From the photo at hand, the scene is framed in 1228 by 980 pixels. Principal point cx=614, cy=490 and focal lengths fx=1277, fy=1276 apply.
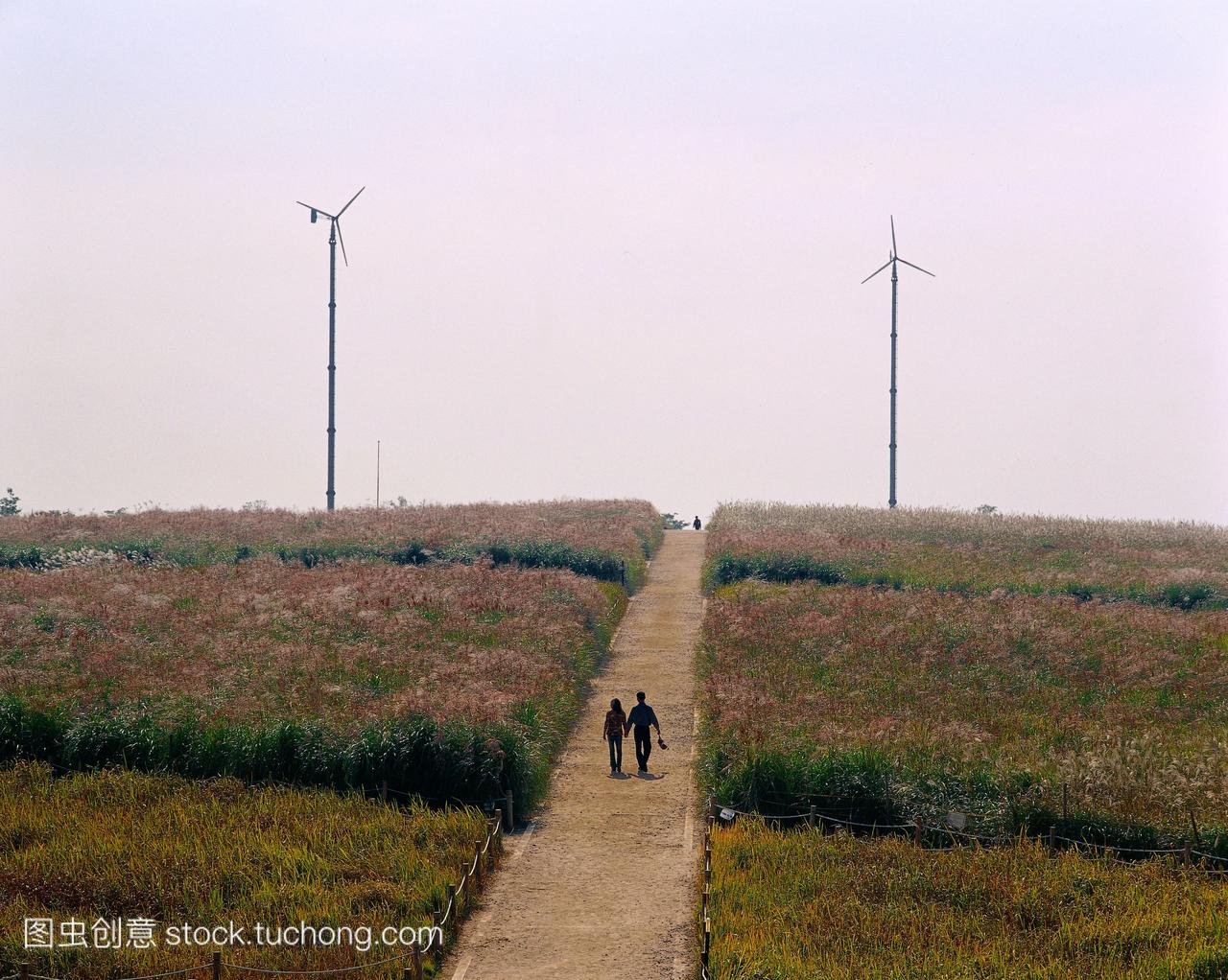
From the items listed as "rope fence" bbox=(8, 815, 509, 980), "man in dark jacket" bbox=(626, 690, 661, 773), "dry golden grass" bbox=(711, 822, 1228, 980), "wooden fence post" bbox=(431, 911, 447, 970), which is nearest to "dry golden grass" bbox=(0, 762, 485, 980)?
"rope fence" bbox=(8, 815, 509, 980)

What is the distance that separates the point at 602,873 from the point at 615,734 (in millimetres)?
5845

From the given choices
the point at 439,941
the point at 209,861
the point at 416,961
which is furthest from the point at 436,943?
the point at 209,861

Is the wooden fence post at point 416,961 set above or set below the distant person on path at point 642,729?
below

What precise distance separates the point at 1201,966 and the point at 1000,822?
6025 mm

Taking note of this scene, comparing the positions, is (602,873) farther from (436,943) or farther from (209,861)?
(209,861)

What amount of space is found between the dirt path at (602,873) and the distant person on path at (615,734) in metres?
0.39

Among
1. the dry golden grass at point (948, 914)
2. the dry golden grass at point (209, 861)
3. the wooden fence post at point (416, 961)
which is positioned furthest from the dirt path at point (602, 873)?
the dry golden grass at point (209, 861)

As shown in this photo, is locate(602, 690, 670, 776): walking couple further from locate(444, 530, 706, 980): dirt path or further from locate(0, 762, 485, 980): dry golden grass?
locate(0, 762, 485, 980): dry golden grass

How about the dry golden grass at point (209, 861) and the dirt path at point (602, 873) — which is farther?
the dirt path at point (602, 873)

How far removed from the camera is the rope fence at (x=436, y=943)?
53.4ft

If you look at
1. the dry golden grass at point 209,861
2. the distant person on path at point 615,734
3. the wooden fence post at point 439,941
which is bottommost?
the wooden fence post at point 439,941

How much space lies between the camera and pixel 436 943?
17.8 m

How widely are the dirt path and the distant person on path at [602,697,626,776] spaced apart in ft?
1.29

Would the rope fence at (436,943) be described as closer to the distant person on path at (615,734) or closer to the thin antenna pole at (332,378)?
the distant person on path at (615,734)
